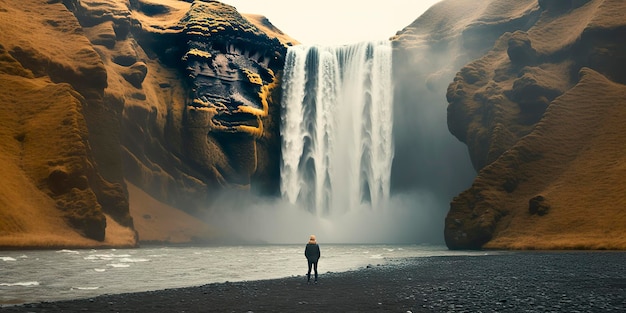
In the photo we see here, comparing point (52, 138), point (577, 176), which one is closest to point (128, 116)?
point (52, 138)

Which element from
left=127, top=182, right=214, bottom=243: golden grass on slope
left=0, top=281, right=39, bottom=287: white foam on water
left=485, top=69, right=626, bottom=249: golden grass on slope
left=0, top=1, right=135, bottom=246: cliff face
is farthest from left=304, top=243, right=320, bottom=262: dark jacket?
left=127, top=182, right=214, bottom=243: golden grass on slope

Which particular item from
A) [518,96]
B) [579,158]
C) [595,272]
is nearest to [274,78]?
[518,96]

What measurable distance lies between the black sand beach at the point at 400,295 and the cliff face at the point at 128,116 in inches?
1365

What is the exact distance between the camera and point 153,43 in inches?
4050

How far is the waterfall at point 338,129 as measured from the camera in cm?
9150

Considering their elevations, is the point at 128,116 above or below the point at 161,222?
above

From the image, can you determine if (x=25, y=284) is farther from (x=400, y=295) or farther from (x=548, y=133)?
(x=548, y=133)

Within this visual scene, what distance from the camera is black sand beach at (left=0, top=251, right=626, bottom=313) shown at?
16703 millimetres

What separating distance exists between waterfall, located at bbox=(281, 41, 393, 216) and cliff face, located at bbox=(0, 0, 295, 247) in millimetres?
4587

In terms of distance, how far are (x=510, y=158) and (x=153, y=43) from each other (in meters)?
64.0

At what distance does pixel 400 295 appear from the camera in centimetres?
1998

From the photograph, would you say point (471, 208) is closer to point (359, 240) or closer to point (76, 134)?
point (359, 240)

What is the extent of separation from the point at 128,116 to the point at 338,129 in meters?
31.3

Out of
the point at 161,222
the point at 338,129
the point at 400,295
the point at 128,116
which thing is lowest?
the point at 400,295
